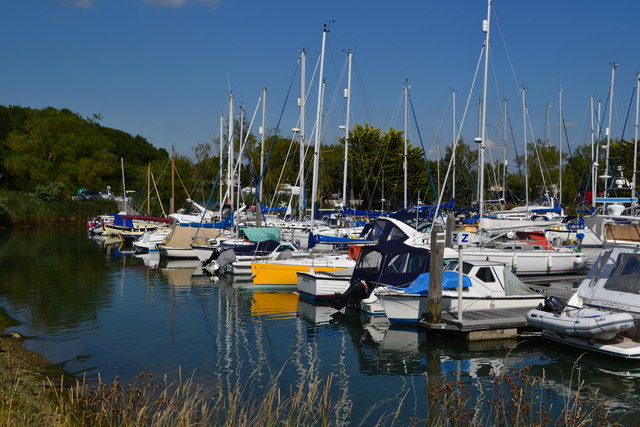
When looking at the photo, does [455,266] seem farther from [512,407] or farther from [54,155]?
[54,155]

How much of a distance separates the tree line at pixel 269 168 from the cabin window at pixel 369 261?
4003cm

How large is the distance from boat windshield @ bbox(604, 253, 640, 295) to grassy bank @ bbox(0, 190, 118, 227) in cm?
7125

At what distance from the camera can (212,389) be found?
14.0 metres

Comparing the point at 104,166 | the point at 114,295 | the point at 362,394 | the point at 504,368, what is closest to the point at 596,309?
the point at 504,368

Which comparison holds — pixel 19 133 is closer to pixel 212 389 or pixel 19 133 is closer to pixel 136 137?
pixel 136 137

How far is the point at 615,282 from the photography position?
58.8 feet

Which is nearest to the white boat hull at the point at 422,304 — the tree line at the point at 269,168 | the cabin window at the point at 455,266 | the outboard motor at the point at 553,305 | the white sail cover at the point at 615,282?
the cabin window at the point at 455,266

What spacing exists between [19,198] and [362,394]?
75.2m

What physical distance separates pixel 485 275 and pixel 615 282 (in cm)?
379

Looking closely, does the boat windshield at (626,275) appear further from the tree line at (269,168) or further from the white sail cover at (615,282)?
the tree line at (269,168)

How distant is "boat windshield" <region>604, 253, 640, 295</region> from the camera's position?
17578mm

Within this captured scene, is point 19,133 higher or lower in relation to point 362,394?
higher

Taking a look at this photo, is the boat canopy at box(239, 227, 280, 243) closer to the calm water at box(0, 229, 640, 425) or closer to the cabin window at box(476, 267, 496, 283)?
the calm water at box(0, 229, 640, 425)

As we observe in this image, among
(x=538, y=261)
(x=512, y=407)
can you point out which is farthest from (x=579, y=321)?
(x=538, y=261)
